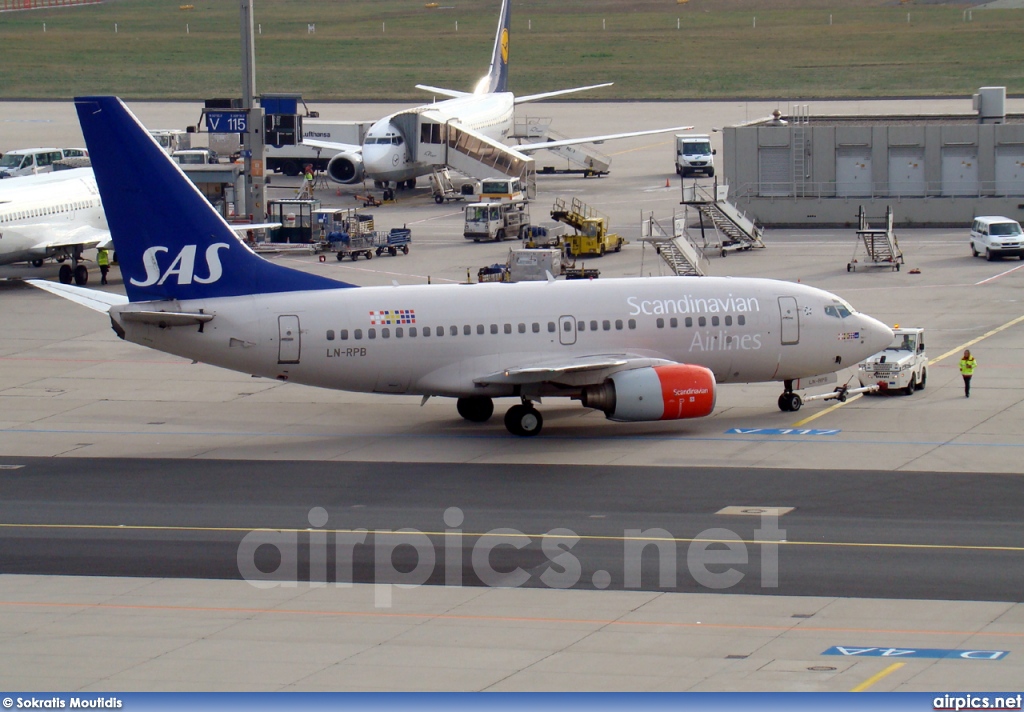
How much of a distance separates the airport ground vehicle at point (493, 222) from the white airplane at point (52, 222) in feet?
64.3

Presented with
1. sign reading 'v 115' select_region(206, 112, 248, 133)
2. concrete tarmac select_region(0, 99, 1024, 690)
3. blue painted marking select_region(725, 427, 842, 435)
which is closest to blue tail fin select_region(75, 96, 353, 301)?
concrete tarmac select_region(0, 99, 1024, 690)

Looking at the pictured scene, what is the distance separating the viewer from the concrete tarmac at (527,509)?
2386 centimetres

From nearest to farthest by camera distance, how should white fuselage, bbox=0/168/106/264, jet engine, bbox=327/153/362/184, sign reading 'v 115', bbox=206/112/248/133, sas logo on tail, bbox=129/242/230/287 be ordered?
sas logo on tail, bbox=129/242/230/287
white fuselage, bbox=0/168/106/264
sign reading 'v 115', bbox=206/112/248/133
jet engine, bbox=327/153/362/184

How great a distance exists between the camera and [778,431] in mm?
42000

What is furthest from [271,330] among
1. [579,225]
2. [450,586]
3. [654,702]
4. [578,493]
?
[579,225]

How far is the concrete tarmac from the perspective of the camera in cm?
2386

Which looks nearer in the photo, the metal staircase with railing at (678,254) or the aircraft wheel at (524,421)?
the aircraft wheel at (524,421)

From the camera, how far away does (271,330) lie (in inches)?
1615

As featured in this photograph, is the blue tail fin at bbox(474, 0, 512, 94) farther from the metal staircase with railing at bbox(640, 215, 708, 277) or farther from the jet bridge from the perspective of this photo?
the metal staircase with railing at bbox(640, 215, 708, 277)

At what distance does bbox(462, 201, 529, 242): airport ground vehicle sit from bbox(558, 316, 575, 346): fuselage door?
121ft

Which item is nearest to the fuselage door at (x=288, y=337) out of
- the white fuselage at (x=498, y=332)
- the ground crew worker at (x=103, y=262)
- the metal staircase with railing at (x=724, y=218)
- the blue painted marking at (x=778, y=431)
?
the white fuselage at (x=498, y=332)

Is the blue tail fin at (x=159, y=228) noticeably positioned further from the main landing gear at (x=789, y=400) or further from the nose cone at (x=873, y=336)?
the nose cone at (x=873, y=336)

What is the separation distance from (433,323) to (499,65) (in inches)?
2942

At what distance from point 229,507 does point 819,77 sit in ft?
426
